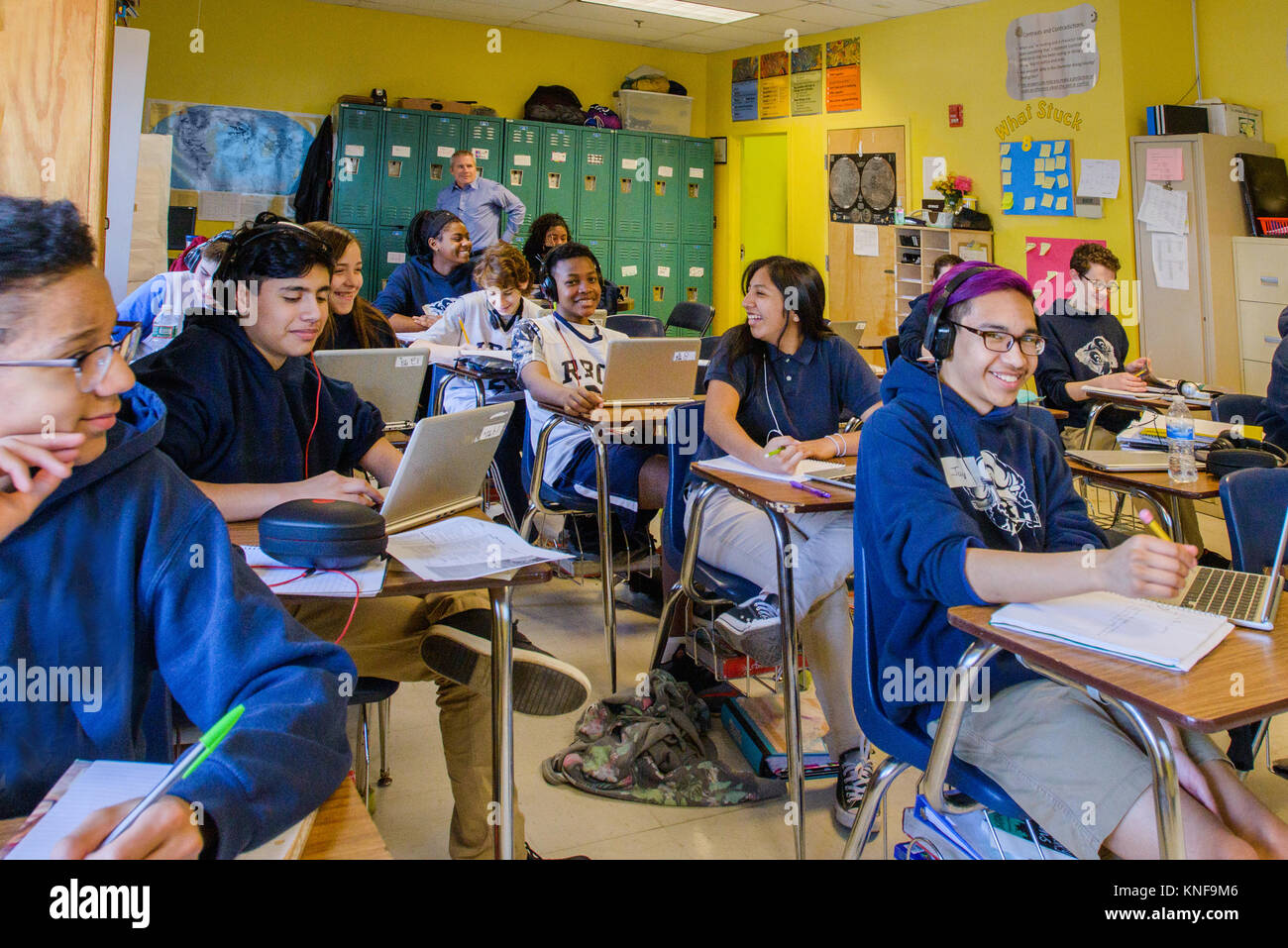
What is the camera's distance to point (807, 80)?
29.5 ft

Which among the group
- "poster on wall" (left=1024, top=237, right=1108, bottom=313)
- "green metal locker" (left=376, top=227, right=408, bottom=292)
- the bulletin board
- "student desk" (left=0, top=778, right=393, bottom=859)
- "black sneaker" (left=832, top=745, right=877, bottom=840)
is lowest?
"black sneaker" (left=832, top=745, right=877, bottom=840)

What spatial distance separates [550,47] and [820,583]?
7.92 metres

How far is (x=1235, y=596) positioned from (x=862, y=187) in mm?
7519

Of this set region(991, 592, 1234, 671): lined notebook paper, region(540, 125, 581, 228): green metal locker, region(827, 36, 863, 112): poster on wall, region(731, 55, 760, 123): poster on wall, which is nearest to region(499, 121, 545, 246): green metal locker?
region(540, 125, 581, 228): green metal locker

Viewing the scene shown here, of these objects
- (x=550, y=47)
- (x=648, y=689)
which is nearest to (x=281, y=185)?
(x=550, y=47)

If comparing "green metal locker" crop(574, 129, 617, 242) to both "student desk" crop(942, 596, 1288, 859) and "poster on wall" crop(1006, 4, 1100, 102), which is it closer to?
"poster on wall" crop(1006, 4, 1100, 102)

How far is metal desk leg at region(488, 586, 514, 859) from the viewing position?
171 centimetres

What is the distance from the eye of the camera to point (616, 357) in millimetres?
3537

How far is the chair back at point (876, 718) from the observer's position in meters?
1.52

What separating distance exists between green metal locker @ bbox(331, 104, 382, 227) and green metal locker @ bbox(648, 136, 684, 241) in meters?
2.51

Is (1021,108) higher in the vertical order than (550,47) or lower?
lower

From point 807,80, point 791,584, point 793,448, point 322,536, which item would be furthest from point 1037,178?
point 322,536

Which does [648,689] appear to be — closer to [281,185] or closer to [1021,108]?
[1021,108]

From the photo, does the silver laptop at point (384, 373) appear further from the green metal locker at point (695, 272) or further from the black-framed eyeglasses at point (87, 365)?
the green metal locker at point (695, 272)
